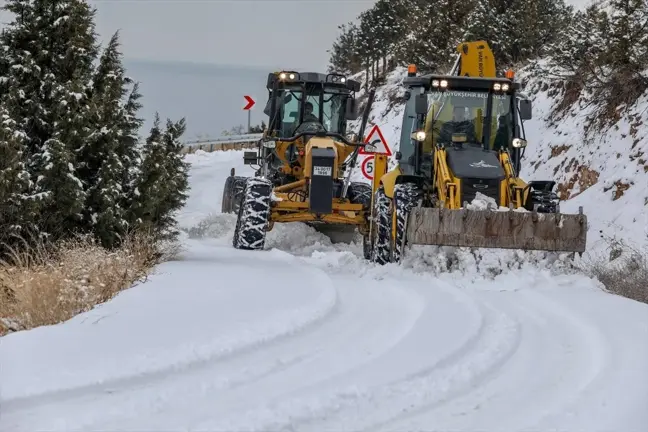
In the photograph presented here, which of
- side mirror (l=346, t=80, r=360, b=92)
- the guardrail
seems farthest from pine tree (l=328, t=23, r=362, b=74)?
side mirror (l=346, t=80, r=360, b=92)

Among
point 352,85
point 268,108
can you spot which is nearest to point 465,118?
point 352,85

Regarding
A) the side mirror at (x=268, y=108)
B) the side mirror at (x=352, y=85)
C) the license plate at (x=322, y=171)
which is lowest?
the license plate at (x=322, y=171)

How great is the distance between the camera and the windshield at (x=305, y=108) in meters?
13.2

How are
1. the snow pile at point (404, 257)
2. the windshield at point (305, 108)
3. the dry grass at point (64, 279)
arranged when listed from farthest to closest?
the windshield at point (305, 108), the snow pile at point (404, 257), the dry grass at point (64, 279)

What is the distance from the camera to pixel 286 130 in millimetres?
13289

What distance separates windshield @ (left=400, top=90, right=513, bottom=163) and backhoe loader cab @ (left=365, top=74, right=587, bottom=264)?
1cm

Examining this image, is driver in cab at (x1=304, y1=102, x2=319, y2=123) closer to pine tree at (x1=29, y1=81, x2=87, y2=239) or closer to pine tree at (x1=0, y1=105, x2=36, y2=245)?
pine tree at (x1=29, y1=81, x2=87, y2=239)

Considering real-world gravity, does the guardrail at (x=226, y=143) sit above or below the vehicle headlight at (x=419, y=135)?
below

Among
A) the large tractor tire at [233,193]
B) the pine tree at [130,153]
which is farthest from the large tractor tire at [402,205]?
the large tractor tire at [233,193]

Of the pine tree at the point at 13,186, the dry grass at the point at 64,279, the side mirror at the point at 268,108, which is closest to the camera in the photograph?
the dry grass at the point at 64,279

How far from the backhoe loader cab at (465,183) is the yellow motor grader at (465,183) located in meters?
0.01

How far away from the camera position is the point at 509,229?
868cm

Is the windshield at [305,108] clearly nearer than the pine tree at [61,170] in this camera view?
No

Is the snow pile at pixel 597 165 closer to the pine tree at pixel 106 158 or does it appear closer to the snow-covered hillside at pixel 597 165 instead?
the snow-covered hillside at pixel 597 165
